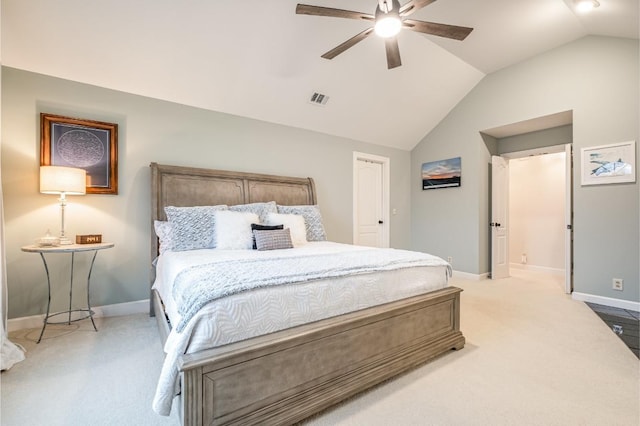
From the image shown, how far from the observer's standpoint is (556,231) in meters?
5.51

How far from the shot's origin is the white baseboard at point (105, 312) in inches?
106

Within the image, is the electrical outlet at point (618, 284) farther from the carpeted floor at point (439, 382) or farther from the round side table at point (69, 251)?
the round side table at point (69, 251)

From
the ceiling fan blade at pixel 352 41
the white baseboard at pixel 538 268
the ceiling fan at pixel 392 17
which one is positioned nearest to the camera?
the ceiling fan at pixel 392 17

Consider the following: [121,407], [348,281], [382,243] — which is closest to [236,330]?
[348,281]

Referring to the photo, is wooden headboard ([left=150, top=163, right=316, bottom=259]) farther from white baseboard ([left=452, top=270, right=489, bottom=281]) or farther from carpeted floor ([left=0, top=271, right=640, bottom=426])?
white baseboard ([left=452, top=270, right=489, bottom=281])

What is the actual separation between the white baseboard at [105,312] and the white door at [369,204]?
3243 millimetres

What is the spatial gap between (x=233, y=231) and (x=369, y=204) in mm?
3075

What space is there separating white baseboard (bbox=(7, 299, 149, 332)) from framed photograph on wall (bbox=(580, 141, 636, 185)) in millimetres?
5583

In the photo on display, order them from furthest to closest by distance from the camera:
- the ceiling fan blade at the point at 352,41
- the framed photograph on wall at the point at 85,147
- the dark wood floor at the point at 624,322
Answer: the framed photograph on wall at the point at 85,147 → the dark wood floor at the point at 624,322 → the ceiling fan blade at the point at 352,41

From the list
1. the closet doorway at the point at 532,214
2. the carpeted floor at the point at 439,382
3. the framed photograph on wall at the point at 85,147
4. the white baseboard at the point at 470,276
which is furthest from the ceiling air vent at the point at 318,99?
the white baseboard at the point at 470,276

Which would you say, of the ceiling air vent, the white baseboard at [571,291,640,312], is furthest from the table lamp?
the white baseboard at [571,291,640,312]

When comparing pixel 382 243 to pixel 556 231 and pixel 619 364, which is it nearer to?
pixel 556 231

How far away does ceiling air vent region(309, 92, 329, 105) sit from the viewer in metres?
4.04

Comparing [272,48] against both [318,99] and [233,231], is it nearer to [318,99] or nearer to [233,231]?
[318,99]
